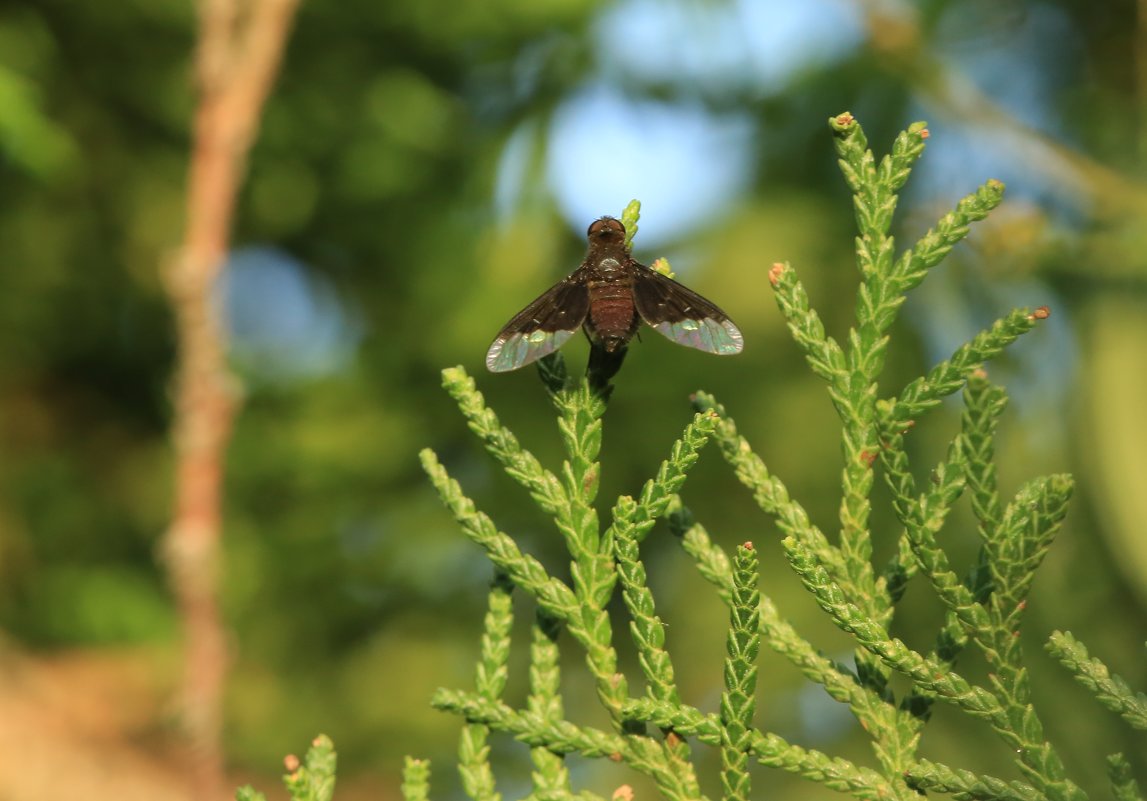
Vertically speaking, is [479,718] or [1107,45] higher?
[1107,45]

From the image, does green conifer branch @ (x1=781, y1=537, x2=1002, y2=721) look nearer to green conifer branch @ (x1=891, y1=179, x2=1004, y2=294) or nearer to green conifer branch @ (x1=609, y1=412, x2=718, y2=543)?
green conifer branch @ (x1=609, y1=412, x2=718, y2=543)

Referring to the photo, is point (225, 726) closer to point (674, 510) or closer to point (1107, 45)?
point (674, 510)

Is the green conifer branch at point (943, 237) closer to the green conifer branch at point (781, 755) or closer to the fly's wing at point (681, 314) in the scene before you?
the fly's wing at point (681, 314)

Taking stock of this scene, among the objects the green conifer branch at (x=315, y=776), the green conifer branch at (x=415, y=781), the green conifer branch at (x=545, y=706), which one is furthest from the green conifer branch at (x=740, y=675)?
the green conifer branch at (x=315, y=776)

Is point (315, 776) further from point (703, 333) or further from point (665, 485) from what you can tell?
point (703, 333)

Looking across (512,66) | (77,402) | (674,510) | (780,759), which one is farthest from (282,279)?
(780,759)

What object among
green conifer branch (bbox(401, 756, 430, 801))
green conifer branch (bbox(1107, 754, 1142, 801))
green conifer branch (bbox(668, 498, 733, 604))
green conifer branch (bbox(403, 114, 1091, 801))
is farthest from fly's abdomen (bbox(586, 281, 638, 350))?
green conifer branch (bbox(1107, 754, 1142, 801))
